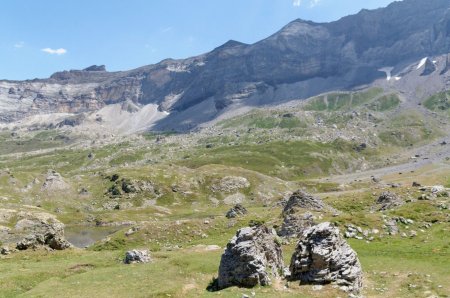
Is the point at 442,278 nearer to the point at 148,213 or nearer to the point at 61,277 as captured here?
the point at 61,277

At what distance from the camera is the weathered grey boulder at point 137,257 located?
186 ft

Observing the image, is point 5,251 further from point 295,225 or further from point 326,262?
point 326,262

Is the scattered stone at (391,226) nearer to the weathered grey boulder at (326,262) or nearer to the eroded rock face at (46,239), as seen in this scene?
the weathered grey boulder at (326,262)

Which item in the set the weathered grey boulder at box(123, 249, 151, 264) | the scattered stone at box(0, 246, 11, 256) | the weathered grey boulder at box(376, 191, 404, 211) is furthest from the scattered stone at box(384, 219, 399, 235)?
the scattered stone at box(0, 246, 11, 256)

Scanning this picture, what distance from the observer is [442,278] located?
137 ft

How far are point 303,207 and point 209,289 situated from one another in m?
48.0

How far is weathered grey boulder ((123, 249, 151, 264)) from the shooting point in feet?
186

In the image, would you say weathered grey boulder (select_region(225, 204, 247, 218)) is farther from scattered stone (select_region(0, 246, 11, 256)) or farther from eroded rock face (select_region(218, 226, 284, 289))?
eroded rock face (select_region(218, 226, 284, 289))

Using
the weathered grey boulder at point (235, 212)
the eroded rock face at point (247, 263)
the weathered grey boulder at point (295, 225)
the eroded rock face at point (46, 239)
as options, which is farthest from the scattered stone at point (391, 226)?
the eroded rock face at point (46, 239)

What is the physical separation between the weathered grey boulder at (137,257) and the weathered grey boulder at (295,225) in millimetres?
24143

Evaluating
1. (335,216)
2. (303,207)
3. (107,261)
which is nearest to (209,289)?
(107,261)

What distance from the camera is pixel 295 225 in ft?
237

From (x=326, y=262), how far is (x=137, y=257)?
1026 inches

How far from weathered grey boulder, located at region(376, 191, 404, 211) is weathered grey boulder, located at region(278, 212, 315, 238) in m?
22.0
